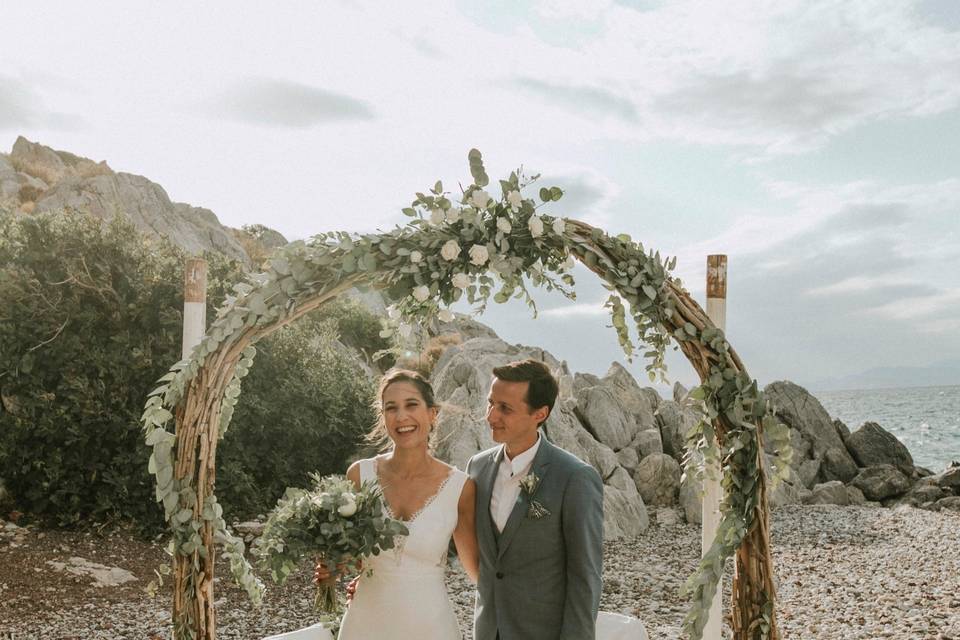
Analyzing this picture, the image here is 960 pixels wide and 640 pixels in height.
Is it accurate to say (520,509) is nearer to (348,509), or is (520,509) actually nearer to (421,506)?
(421,506)

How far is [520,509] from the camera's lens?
11.8 feet

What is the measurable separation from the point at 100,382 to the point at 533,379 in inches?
284

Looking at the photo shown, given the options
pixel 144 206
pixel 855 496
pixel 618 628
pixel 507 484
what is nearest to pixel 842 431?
pixel 855 496

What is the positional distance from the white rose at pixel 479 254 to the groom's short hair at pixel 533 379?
1.69ft

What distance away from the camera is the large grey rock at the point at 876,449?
1792 cm

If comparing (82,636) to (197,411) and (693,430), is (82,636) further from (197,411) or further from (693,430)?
(693,430)

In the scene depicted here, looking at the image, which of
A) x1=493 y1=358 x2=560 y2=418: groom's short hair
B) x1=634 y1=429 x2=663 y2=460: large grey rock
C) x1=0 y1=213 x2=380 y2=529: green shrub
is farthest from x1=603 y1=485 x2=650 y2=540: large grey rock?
x1=493 y1=358 x2=560 y2=418: groom's short hair

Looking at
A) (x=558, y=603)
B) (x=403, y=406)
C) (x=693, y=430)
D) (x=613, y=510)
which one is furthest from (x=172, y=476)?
(x=613, y=510)

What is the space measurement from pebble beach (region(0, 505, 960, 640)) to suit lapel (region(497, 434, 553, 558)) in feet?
10.8

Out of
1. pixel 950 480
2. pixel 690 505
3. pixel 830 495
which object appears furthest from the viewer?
pixel 950 480

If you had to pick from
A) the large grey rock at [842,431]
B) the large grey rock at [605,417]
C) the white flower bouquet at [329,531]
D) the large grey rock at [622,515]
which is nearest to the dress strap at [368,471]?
the white flower bouquet at [329,531]

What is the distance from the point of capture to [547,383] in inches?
146

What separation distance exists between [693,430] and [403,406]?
1404mm

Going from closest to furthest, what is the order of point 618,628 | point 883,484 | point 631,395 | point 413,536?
1. point 413,536
2. point 618,628
3. point 631,395
4. point 883,484
